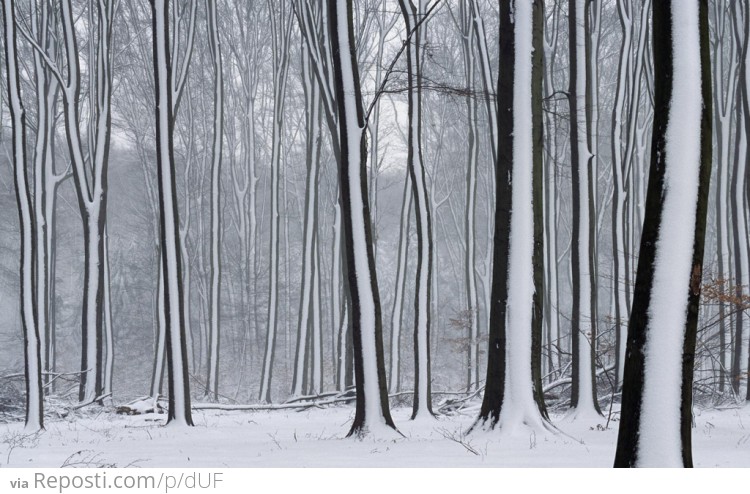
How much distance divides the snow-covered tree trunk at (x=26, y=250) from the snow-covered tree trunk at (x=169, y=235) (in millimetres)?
2112

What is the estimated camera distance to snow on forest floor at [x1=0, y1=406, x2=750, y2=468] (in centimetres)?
588

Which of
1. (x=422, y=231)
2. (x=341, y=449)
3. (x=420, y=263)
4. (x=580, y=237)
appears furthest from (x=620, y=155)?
(x=341, y=449)

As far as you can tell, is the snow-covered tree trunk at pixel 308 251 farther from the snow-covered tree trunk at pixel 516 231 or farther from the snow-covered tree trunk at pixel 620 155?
the snow-covered tree trunk at pixel 516 231

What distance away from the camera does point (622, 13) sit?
1502 centimetres

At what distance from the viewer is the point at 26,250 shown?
11.4m

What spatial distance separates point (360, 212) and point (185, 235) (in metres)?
16.1

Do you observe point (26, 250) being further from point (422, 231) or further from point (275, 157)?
point (275, 157)

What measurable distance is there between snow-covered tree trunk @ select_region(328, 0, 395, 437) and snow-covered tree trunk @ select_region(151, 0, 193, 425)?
3.69 m

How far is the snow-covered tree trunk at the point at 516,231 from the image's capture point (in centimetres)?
745

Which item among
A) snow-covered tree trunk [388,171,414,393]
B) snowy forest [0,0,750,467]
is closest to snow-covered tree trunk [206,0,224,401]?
snowy forest [0,0,750,467]

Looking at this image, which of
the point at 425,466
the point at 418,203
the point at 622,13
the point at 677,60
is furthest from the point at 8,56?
the point at 622,13

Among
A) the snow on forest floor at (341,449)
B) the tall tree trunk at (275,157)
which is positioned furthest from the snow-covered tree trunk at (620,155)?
the tall tree trunk at (275,157)

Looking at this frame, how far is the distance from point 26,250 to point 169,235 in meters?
2.37
